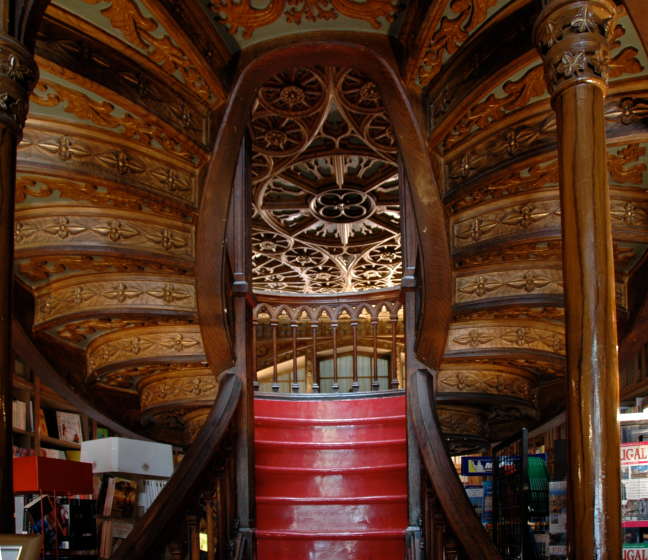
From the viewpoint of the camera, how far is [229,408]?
406 cm

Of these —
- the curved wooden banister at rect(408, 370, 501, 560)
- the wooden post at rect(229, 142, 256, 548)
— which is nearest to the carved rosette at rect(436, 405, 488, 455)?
the wooden post at rect(229, 142, 256, 548)

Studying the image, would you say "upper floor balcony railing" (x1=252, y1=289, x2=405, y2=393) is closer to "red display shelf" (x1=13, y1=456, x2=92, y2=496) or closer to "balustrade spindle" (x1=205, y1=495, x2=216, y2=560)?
"red display shelf" (x1=13, y1=456, x2=92, y2=496)

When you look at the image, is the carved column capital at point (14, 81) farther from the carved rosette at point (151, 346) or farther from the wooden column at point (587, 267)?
the carved rosette at point (151, 346)

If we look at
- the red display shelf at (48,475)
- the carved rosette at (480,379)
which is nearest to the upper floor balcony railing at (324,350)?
the carved rosette at (480,379)

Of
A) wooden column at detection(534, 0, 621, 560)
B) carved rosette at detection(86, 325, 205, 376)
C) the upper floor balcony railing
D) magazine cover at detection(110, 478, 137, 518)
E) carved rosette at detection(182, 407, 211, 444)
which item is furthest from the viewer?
the upper floor balcony railing

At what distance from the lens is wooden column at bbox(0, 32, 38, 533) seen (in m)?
2.55

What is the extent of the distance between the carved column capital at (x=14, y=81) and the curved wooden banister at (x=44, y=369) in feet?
15.8

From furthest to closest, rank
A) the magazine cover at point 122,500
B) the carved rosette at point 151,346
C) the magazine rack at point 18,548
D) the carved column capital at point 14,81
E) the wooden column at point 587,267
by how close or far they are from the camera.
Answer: the carved rosette at point 151,346, the magazine cover at point 122,500, the carved column capital at point 14,81, the wooden column at point 587,267, the magazine rack at point 18,548

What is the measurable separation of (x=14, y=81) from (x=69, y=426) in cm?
701

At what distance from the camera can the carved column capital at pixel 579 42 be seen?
256 centimetres

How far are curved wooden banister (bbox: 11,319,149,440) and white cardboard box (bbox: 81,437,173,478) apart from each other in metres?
2.03

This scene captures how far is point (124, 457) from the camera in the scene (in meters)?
5.50

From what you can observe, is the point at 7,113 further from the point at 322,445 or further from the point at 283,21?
the point at 322,445

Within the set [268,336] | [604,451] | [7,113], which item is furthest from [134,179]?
[268,336]
